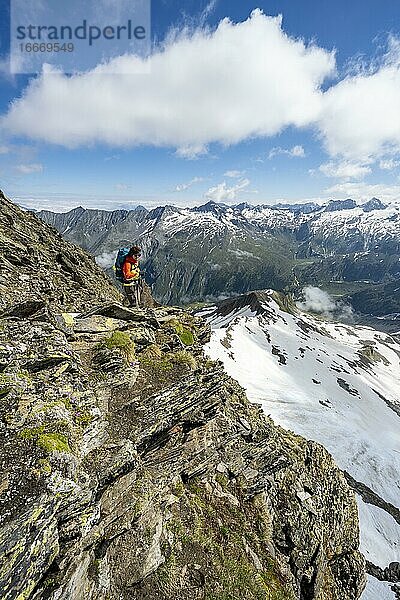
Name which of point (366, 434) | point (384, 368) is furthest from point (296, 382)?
point (384, 368)

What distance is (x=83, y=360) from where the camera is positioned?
777 inches

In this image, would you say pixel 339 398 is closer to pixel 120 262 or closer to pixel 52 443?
pixel 120 262

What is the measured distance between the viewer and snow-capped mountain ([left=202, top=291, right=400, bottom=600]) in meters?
49.7

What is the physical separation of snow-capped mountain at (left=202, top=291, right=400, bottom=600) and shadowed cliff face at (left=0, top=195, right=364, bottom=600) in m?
24.5

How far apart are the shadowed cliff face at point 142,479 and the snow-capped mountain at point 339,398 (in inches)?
965

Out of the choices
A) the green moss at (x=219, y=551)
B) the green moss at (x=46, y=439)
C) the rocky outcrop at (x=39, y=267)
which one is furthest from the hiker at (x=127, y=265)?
the green moss at (x=219, y=551)

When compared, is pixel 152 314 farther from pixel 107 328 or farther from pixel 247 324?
pixel 247 324

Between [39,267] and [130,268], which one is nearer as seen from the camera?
[130,268]

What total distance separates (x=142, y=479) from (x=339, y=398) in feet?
314

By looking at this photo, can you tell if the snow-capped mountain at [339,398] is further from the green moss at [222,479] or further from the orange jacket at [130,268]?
the orange jacket at [130,268]

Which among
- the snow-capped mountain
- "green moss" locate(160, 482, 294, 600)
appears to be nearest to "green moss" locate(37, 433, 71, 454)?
"green moss" locate(160, 482, 294, 600)

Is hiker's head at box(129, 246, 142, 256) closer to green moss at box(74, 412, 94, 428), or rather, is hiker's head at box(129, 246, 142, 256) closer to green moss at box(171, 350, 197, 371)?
green moss at box(171, 350, 197, 371)

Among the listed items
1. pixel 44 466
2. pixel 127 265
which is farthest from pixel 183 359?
pixel 44 466

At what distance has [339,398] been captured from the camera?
96875mm
